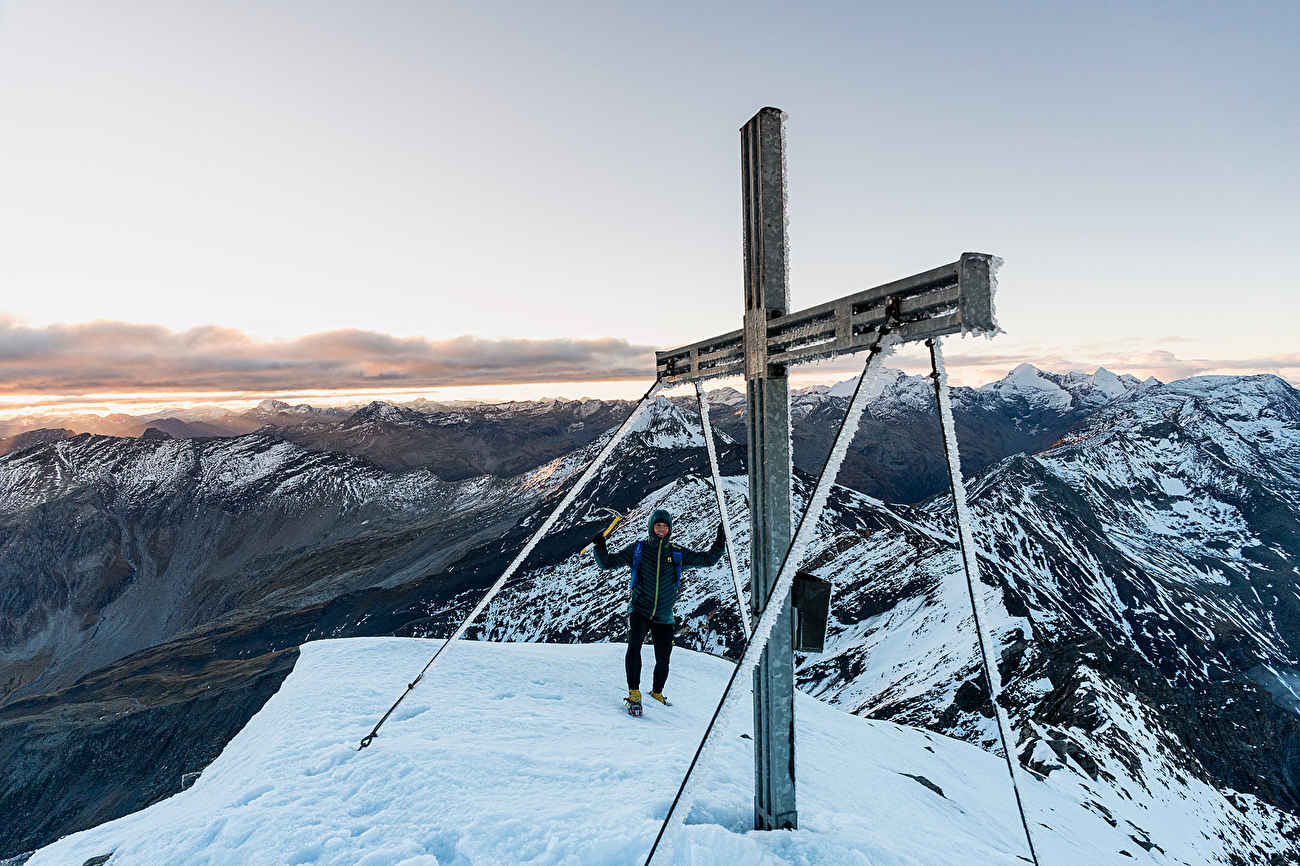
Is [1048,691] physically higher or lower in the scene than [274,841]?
lower

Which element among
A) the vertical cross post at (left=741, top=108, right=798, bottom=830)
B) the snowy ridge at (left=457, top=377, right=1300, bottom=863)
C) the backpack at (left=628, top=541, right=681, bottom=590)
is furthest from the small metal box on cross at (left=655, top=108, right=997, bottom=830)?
the snowy ridge at (left=457, top=377, right=1300, bottom=863)

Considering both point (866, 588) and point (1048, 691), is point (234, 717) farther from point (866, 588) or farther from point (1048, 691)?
point (1048, 691)

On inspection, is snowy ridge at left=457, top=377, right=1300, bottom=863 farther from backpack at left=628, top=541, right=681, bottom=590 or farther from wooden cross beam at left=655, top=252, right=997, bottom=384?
wooden cross beam at left=655, top=252, right=997, bottom=384

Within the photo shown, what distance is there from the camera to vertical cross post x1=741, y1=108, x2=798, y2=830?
6059mm

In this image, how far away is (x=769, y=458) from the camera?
20.2 ft

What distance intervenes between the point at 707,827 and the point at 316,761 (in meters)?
4.25

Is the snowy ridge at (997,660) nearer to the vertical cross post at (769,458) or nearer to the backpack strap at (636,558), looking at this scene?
the backpack strap at (636,558)

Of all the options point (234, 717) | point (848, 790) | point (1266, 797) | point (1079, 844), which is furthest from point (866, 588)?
point (234, 717)

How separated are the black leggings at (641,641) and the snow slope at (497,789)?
642 millimetres

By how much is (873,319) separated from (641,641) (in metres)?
6.67

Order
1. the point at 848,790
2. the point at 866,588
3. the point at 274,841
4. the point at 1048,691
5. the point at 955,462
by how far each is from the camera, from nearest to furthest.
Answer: the point at 955,462 → the point at 274,841 → the point at 848,790 → the point at 1048,691 → the point at 866,588

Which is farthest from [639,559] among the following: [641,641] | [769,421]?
[769,421]

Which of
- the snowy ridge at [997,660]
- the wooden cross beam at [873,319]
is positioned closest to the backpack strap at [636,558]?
the wooden cross beam at [873,319]

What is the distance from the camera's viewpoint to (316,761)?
6.69 meters
